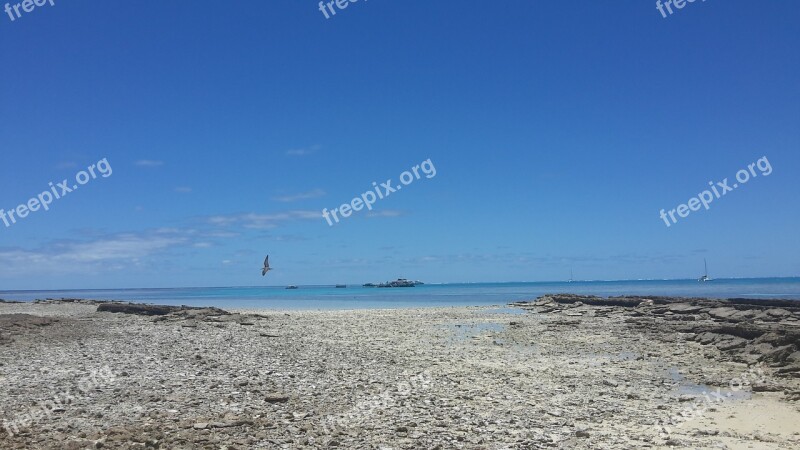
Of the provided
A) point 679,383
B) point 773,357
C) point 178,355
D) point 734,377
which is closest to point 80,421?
point 178,355

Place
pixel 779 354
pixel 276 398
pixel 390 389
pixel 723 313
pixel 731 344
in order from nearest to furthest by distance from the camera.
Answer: pixel 276 398 → pixel 390 389 → pixel 779 354 → pixel 731 344 → pixel 723 313

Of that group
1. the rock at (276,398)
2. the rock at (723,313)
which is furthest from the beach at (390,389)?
the rock at (723,313)

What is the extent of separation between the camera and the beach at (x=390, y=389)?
421 inches

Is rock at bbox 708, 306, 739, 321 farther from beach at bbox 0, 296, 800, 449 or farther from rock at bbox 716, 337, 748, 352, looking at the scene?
rock at bbox 716, 337, 748, 352

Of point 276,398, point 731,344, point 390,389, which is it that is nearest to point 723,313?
point 731,344

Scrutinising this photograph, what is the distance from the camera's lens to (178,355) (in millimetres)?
19203

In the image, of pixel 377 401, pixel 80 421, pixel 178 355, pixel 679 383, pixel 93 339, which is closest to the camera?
pixel 80 421

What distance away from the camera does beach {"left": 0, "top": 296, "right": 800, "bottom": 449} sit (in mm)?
10703

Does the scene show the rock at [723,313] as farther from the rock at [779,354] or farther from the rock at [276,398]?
the rock at [276,398]

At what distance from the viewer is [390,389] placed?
14.7 metres

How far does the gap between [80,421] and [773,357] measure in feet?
69.7

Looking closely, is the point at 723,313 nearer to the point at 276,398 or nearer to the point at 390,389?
the point at 390,389

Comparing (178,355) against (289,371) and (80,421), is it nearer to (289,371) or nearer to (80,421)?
(289,371)

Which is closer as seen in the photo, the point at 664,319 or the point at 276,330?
the point at 276,330
